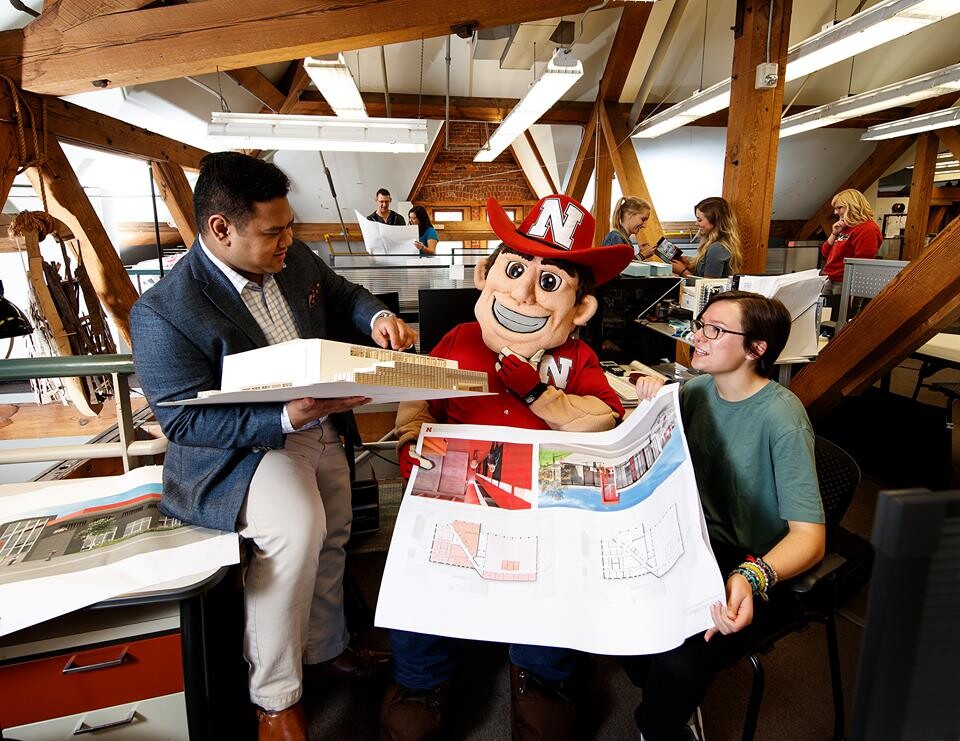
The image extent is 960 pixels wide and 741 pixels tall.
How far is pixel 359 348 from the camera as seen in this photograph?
977 mm

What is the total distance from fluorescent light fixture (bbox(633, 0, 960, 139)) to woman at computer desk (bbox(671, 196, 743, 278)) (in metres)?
0.97

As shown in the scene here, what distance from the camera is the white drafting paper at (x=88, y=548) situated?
0.96 m

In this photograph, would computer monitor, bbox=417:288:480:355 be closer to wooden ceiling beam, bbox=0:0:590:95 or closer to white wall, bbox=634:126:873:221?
wooden ceiling beam, bbox=0:0:590:95

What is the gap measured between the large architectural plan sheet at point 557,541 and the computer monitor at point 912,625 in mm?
475

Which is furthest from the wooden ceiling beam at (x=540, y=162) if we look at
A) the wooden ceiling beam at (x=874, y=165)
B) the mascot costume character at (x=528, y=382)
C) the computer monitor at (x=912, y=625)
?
the computer monitor at (x=912, y=625)

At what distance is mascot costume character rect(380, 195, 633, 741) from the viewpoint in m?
1.30

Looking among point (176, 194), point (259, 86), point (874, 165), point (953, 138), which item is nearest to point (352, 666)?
point (176, 194)

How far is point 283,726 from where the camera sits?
123cm

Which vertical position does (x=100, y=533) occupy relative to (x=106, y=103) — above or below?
below

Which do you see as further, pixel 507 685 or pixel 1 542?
pixel 507 685

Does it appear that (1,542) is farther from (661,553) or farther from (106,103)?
(106,103)

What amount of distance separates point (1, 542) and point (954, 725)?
153cm

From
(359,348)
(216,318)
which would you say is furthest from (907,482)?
(216,318)

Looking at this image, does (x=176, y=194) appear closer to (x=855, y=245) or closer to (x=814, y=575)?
(x=814, y=575)
